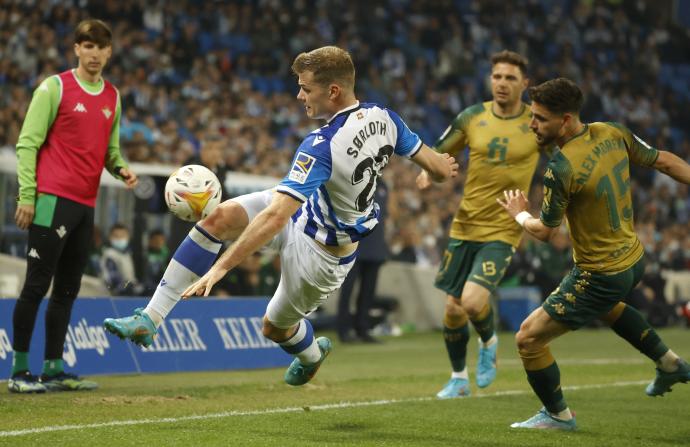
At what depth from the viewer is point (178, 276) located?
6812 mm

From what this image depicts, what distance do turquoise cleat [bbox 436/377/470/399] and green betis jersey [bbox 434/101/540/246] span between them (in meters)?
1.16

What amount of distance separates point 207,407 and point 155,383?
72.8 inches

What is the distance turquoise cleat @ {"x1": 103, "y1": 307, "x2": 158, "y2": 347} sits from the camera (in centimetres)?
641

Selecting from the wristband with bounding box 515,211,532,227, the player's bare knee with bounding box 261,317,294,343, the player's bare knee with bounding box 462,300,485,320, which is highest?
the wristband with bounding box 515,211,532,227

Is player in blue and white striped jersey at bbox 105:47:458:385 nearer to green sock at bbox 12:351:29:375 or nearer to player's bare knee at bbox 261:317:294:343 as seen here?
player's bare knee at bbox 261:317:294:343

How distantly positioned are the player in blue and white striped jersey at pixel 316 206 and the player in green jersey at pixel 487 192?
2.15m

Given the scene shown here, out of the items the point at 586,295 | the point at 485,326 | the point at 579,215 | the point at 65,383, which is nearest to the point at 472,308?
the point at 485,326

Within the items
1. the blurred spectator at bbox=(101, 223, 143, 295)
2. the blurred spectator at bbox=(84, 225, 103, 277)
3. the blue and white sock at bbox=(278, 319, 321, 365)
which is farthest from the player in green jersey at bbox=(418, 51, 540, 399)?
the blurred spectator at bbox=(84, 225, 103, 277)

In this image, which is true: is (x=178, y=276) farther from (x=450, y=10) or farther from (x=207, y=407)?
(x=450, y=10)

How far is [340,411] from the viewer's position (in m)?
7.82

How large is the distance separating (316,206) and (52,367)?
2913 millimetres

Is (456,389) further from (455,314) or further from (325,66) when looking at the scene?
(325,66)

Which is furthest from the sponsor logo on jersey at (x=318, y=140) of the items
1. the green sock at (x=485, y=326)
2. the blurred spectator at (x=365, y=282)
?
the blurred spectator at (x=365, y=282)

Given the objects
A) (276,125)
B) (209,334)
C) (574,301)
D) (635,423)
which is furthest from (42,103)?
(276,125)
